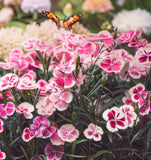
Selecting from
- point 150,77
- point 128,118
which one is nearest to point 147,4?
point 150,77

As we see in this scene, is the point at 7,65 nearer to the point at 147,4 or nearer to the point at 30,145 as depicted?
the point at 30,145

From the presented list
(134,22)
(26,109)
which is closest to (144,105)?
(26,109)

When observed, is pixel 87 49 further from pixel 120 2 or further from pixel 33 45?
pixel 120 2

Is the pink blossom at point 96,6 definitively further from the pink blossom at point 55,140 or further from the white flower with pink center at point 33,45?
the pink blossom at point 55,140

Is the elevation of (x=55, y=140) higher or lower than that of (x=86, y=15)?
lower

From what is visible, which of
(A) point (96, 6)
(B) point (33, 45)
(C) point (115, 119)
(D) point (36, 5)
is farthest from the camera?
(A) point (96, 6)

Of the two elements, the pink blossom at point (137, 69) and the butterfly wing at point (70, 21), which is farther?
the butterfly wing at point (70, 21)

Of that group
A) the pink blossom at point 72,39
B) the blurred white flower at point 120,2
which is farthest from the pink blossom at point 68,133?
the blurred white flower at point 120,2
